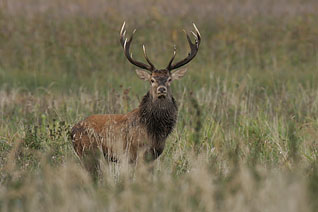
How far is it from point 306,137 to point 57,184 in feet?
13.8

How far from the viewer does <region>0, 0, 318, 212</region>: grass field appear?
14.2ft

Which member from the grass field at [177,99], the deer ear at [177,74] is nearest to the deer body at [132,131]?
the grass field at [177,99]

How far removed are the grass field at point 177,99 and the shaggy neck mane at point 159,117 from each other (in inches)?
10.5

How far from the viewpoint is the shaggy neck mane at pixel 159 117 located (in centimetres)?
686

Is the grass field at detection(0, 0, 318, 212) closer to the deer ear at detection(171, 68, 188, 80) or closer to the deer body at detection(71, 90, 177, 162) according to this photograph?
the deer body at detection(71, 90, 177, 162)

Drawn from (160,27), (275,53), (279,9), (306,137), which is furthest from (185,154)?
(279,9)

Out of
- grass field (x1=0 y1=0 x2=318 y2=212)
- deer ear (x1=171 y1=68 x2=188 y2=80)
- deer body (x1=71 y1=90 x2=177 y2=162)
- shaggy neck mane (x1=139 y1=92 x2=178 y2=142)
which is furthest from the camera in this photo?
deer ear (x1=171 y1=68 x2=188 y2=80)

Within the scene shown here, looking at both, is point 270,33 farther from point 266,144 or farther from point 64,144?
point 64,144

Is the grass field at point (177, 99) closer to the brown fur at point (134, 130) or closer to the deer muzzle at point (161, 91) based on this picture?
the brown fur at point (134, 130)

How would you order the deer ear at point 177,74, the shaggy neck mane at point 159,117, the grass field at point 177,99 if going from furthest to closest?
1. the deer ear at point 177,74
2. the shaggy neck mane at point 159,117
3. the grass field at point 177,99

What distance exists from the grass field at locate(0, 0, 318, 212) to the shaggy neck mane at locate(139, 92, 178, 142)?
267mm

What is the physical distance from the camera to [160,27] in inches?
646

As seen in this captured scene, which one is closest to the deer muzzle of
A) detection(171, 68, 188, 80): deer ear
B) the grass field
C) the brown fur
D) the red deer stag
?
the red deer stag

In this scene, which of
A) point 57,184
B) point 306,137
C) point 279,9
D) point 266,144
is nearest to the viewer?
point 57,184
